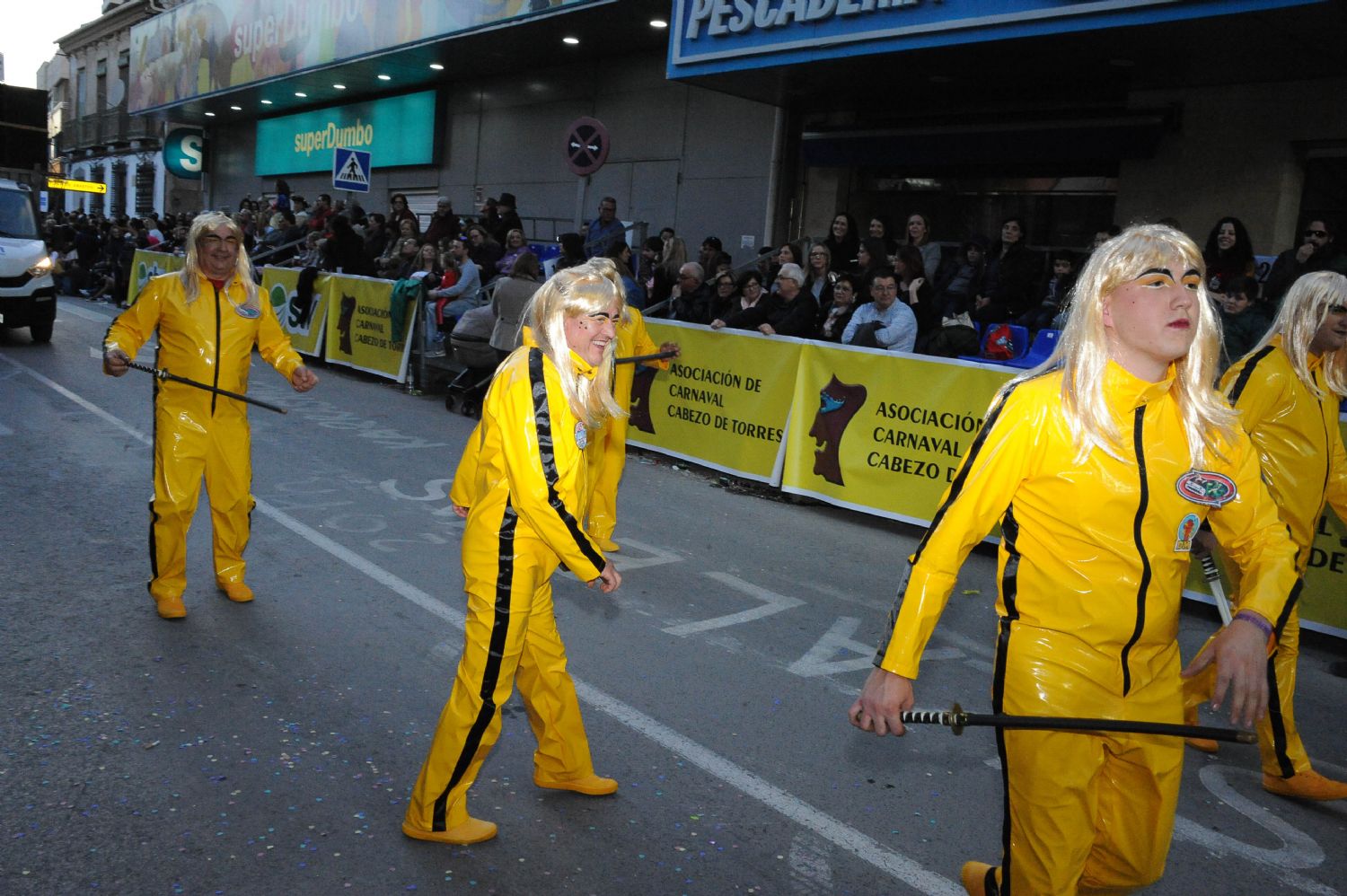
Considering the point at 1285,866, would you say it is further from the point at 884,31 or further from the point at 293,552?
the point at 884,31

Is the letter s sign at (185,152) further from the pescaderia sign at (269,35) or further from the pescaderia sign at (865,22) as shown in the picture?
the pescaderia sign at (865,22)

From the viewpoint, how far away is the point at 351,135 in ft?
87.1

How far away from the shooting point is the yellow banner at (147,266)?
69.5ft

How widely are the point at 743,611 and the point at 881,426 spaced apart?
2.92 meters

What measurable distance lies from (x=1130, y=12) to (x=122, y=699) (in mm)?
9166

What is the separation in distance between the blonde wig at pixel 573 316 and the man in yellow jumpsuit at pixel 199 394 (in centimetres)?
278

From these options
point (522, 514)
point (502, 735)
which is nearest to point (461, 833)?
point (502, 735)

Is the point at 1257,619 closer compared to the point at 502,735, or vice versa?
the point at 1257,619

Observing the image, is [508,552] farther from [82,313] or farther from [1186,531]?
[82,313]

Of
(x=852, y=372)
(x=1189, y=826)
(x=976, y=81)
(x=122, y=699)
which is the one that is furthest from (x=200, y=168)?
(x=1189, y=826)

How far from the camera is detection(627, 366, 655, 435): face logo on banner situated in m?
10.8

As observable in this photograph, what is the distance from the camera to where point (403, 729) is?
434 cm

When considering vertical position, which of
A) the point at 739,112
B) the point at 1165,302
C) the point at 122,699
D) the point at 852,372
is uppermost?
the point at 739,112

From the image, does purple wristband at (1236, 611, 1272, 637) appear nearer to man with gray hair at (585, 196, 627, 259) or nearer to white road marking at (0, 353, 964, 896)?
white road marking at (0, 353, 964, 896)
